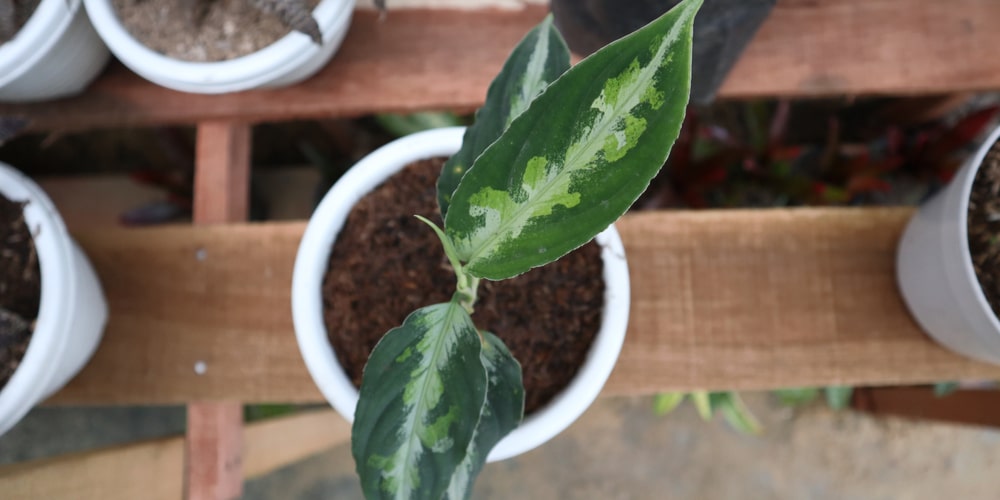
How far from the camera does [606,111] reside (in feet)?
1.04

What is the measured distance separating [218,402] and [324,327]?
0.19m

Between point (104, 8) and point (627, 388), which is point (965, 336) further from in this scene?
point (104, 8)

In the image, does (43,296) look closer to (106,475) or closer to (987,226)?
(106,475)

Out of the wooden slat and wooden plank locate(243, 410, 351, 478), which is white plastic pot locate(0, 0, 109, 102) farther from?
wooden plank locate(243, 410, 351, 478)

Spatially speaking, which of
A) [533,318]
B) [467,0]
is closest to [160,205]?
[467,0]

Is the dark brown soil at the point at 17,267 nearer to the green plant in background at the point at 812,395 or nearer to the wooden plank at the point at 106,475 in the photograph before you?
the wooden plank at the point at 106,475

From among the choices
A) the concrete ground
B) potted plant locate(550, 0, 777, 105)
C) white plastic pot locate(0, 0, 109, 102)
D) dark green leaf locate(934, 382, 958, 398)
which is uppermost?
potted plant locate(550, 0, 777, 105)

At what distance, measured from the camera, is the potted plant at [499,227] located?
0.31 metres

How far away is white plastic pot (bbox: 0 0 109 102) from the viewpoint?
589mm

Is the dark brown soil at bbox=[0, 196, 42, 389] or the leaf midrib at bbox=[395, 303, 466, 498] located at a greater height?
the leaf midrib at bbox=[395, 303, 466, 498]

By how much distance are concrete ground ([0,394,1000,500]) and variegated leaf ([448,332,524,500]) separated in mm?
964

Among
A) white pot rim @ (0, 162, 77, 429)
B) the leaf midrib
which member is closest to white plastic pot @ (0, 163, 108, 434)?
white pot rim @ (0, 162, 77, 429)

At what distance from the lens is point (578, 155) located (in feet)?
1.09

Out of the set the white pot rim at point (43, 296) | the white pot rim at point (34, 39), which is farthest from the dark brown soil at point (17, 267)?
the white pot rim at point (34, 39)
